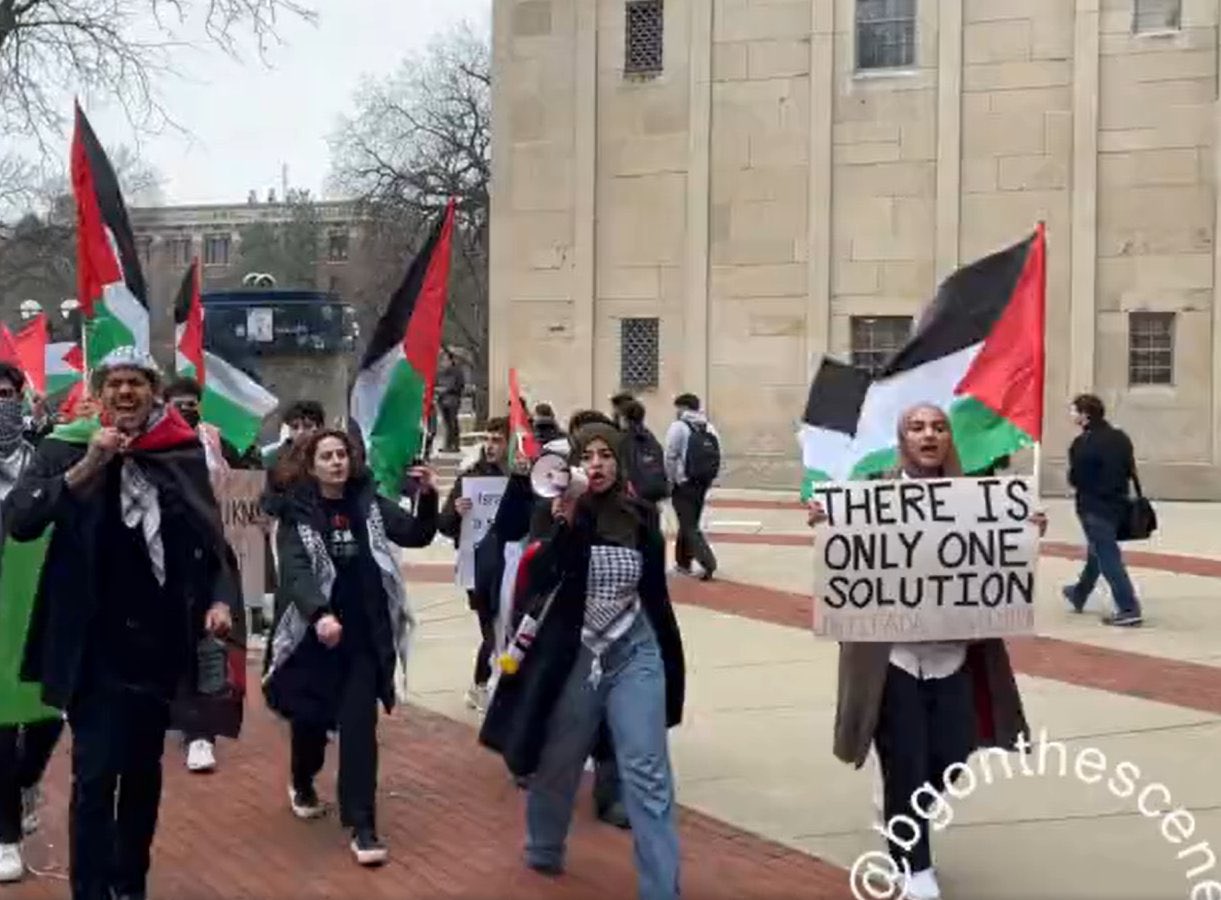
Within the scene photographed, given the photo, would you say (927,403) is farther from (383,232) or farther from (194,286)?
(383,232)

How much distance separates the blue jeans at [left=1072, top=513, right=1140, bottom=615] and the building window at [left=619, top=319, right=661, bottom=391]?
15420 millimetres

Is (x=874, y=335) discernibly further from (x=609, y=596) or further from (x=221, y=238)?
(x=221, y=238)

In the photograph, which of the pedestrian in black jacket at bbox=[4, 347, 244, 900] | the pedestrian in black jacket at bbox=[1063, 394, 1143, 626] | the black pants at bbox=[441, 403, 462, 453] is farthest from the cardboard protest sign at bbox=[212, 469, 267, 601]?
the black pants at bbox=[441, 403, 462, 453]

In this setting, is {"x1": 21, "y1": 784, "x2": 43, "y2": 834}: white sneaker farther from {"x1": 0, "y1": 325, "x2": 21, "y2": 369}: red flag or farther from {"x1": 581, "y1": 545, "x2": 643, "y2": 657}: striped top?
{"x1": 0, "y1": 325, "x2": 21, "y2": 369}: red flag

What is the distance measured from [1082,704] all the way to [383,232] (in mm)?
47983

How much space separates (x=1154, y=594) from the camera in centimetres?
1484

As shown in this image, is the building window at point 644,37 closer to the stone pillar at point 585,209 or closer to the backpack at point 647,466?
the stone pillar at point 585,209

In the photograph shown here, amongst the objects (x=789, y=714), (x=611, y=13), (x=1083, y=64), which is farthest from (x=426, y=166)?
(x=789, y=714)

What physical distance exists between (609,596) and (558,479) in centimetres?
48

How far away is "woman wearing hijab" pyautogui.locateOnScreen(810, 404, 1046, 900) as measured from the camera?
19.9ft

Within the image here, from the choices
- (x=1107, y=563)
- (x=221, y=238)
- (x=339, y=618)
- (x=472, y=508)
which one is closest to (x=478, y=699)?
(x=472, y=508)

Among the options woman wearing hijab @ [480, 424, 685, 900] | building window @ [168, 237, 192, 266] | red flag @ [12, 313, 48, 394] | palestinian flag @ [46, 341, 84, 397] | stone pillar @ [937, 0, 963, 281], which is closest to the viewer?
woman wearing hijab @ [480, 424, 685, 900]

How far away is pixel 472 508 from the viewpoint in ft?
30.9

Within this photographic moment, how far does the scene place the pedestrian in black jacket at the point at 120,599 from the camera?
17.6 feet
